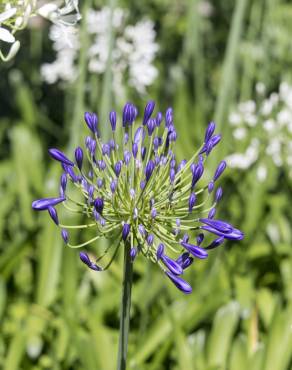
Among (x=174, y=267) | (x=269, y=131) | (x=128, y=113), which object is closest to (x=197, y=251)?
(x=174, y=267)

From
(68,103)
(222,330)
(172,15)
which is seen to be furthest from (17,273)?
(172,15)

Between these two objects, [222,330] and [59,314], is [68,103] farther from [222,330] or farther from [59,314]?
[222,330]

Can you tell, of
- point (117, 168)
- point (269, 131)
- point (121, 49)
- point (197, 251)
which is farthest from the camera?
point (121, 49)

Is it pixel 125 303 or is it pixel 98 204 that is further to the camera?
pixel 125 303

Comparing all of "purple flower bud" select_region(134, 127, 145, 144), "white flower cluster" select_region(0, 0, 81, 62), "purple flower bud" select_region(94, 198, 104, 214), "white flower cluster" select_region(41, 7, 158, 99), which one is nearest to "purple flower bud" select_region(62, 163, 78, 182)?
"purple flower bud" select_region(94, 198, 104, 214)

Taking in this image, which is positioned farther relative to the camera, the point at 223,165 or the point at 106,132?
Answer: the point at 106,132

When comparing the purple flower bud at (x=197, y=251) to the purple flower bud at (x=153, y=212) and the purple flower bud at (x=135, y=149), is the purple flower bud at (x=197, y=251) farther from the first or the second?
the purple flower bud at (x=135, y=149)

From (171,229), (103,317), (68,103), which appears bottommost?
(103,317)

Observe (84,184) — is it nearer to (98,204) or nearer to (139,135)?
(98,204)
